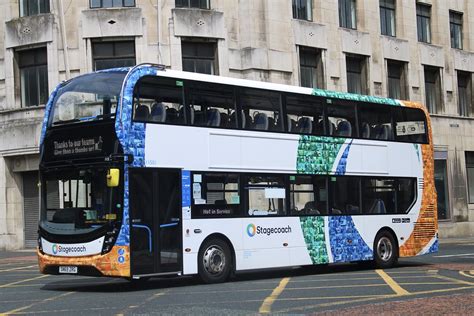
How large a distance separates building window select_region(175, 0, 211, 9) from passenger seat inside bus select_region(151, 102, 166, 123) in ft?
59.0

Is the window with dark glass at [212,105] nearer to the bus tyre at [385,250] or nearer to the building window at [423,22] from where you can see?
the bus tyre at [385,250]

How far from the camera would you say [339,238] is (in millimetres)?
18938

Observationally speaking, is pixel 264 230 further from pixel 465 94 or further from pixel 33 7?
pixel 465 94

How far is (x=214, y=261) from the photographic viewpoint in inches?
640

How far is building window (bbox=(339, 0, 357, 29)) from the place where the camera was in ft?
124

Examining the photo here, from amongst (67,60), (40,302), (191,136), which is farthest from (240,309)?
(67,60)

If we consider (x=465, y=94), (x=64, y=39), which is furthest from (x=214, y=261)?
(x=465, y=94)

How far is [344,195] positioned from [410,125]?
10.9 feet

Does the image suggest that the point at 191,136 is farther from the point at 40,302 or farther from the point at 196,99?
the point at 40,302

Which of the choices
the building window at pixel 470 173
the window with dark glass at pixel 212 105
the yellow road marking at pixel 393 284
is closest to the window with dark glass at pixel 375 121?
the yellow road marking at pixel 393 284

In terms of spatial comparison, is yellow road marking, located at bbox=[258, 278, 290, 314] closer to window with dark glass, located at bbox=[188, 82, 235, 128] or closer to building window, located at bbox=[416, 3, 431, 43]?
window with dark glass, located at bbox=[188, 82, 235, 128]

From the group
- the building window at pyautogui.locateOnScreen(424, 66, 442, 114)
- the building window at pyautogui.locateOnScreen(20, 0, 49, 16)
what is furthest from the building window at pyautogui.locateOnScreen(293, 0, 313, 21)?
the building window at pyautogui.locateOnScreen(20, 0, 49, 16)

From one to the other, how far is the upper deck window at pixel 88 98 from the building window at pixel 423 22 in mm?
29924

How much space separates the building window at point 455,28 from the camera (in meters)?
44.7
